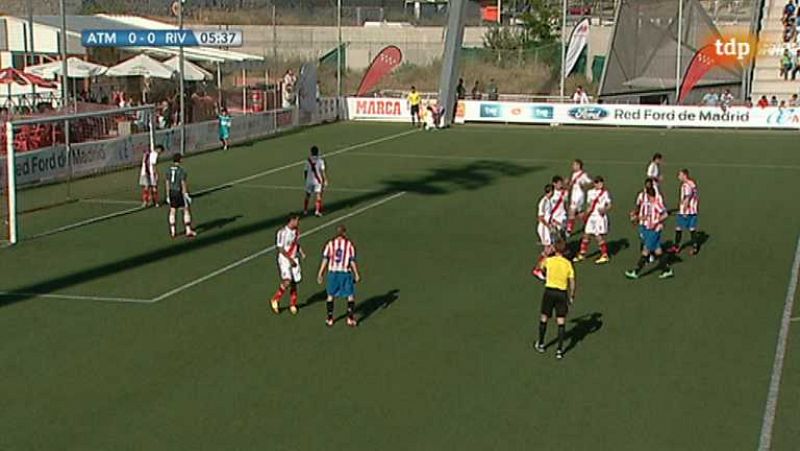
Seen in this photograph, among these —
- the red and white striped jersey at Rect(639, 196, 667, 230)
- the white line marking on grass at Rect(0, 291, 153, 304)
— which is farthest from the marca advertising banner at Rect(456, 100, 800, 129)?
the white line marking on grass at Rect(0, 291, 153, 304)

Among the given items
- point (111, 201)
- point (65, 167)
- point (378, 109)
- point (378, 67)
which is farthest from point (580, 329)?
point (378, 67)

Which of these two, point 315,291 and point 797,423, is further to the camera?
point 315,291

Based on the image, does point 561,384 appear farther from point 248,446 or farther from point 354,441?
point 248,446

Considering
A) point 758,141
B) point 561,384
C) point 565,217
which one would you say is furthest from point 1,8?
point 561,384

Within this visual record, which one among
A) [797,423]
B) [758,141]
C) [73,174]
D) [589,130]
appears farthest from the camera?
[589,130]

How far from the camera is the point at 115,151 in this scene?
3625 cm

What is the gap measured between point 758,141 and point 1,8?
54.5m

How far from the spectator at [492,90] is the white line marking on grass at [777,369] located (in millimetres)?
39125

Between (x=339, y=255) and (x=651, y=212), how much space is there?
6.54 m

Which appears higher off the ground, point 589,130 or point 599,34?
point 599,34

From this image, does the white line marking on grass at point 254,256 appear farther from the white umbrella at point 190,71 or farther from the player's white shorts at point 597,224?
the white umbrella at point 190,71

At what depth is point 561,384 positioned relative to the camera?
1452 centimetres

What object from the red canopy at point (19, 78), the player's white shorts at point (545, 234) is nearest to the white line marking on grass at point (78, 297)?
the player's white shorts at point (545, 234)

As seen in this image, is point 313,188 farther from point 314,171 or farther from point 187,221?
point 187,221
